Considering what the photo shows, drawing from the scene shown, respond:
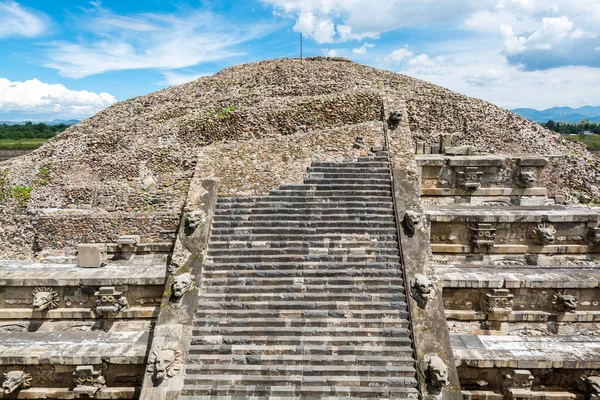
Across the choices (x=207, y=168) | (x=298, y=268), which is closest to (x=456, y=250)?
(x=298, y=268)

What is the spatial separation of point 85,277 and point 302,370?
5.56m

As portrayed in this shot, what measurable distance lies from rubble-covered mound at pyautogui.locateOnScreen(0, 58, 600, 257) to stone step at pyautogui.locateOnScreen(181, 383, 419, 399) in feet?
20.4

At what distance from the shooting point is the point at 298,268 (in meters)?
7.73

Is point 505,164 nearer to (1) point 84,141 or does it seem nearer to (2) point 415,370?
(2) point 415,370

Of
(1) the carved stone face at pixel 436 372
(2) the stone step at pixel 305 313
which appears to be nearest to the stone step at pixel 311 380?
(1) the carved stone face at pixel 436 372

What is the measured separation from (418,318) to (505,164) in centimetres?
601

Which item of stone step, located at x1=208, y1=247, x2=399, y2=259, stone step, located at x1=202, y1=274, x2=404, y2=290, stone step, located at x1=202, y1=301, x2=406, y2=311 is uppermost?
stone step, located at x1=208, y1=247, x2=399, y2=259

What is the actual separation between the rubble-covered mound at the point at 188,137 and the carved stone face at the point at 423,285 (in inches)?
279

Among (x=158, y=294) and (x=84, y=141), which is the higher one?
(x=84, y=141)

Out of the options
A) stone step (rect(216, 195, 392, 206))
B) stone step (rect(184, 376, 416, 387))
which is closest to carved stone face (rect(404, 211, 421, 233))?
stone step (rect(216, 195, 392, 206))

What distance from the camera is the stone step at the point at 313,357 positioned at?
6.45 metres

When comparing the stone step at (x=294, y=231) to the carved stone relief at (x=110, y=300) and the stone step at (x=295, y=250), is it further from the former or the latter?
the carved stone relief at (x=110, y=300)

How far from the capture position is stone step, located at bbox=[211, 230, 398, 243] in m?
8.13

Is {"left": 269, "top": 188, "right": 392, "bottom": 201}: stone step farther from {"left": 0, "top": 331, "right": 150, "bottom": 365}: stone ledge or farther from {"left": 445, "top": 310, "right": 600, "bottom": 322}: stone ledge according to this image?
{"left": 0, "top": 331, "right": 150, "bottom": 365}: stone ledge
